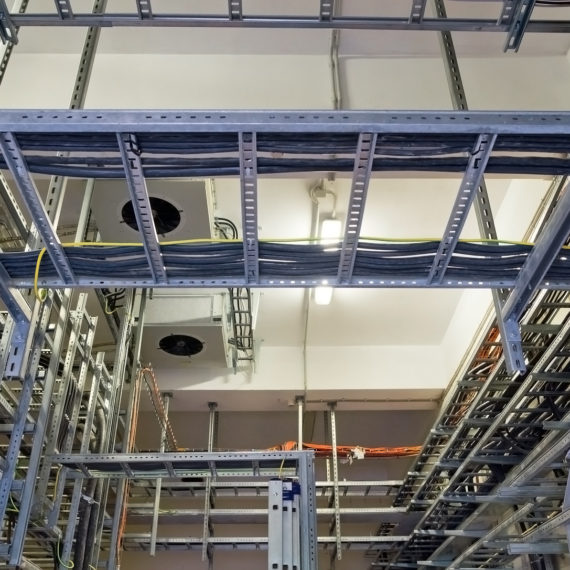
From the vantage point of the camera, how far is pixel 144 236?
7.93 ft

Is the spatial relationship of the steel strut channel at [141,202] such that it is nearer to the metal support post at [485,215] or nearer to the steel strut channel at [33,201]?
the steel strut channel at [33,201]

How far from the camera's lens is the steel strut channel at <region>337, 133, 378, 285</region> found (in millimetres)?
2129

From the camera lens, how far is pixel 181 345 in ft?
19.1

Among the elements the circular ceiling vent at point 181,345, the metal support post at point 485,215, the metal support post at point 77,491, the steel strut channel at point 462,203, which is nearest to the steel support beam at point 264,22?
the metal support post at point 485,215

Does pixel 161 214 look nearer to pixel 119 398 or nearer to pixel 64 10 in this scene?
pixel 64 10

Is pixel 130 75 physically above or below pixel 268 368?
above

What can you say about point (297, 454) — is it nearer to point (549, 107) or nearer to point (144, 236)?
point (144, 236)

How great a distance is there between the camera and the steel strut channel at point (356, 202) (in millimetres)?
2129

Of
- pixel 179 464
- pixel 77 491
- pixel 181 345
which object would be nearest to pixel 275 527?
pixel 179 464

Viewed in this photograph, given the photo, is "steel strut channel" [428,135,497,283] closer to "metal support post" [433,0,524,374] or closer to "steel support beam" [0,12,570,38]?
"metal support post" [433,0,524,374]

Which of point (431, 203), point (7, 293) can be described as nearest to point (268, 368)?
point (431, 203)

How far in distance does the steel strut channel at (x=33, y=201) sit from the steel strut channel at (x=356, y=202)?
3.84ft

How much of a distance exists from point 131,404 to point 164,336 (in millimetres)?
741

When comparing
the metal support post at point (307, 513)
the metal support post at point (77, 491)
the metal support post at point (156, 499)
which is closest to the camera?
the metal support post at point (307, 513)
